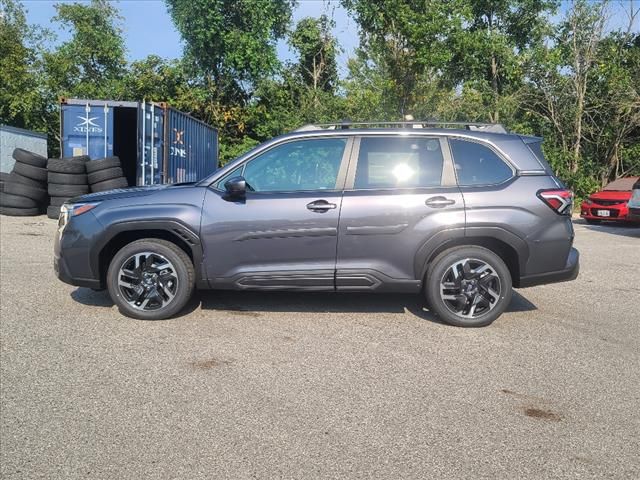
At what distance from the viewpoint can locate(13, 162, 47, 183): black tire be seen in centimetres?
1322

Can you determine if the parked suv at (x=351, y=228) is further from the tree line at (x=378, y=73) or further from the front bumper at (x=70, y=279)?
the tree line at (x=378, y=73)

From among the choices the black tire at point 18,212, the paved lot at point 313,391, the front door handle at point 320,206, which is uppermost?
the front door handle at point 320,206

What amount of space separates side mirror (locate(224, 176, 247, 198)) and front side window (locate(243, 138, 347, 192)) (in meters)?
0.18

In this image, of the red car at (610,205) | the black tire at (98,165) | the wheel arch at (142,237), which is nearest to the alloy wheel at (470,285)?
the wheel arch at (142,237)

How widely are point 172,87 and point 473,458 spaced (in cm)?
2439

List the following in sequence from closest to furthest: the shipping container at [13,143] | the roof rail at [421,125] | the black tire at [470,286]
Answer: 1. the black tire at [470,286]
2. the roof rail at [421,125]
3. the shipping container at [13,143]

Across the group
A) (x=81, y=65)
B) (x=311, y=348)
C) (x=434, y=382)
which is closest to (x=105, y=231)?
(x=311, y=348)

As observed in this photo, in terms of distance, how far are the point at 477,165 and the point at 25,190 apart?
11583mm

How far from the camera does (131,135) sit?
15289 millimetres

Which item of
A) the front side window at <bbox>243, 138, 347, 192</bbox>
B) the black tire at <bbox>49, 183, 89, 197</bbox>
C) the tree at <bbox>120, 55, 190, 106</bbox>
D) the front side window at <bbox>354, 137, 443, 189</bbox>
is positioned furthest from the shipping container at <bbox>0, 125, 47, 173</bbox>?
the front side window at <bbox>354, 137, 443, 189</bbox>

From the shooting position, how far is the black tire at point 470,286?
5.21 m

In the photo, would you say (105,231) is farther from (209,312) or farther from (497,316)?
(497,316)

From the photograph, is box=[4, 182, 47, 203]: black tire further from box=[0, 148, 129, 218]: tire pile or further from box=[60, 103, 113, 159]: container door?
box=[60, 103, 113, 159]: container door

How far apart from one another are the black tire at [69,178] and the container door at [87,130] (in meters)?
0.84
